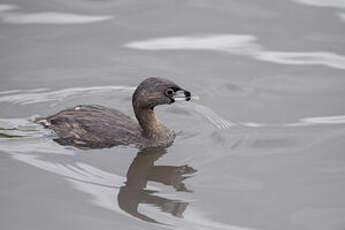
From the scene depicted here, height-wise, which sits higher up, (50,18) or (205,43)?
(50,18)

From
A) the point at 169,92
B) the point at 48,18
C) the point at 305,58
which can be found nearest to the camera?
the point at 169,92

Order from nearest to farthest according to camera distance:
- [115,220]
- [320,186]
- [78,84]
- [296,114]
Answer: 1. [115,220]
2. [320,186]
3. [296,114]
4. [78,84]

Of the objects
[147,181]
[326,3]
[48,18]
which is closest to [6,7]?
[48,18]

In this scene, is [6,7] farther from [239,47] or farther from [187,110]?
[187,110]

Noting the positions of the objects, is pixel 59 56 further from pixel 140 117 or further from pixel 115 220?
pixel 115 220

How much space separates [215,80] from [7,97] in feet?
9.65

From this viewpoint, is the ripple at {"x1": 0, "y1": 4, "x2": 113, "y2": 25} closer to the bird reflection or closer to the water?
the water

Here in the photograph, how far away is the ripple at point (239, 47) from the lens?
432 inches

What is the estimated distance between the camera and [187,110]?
376 inches

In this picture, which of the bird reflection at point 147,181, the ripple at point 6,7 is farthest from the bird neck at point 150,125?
the ripple at point 6,7

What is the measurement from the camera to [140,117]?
28.8 feet

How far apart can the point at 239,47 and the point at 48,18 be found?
3.47 m

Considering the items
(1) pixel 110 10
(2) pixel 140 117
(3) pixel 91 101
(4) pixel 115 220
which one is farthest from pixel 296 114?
(1) pixel 110 10

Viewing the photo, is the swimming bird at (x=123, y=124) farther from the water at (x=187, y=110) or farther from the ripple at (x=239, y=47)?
the ripple at (x=239, y=47)
